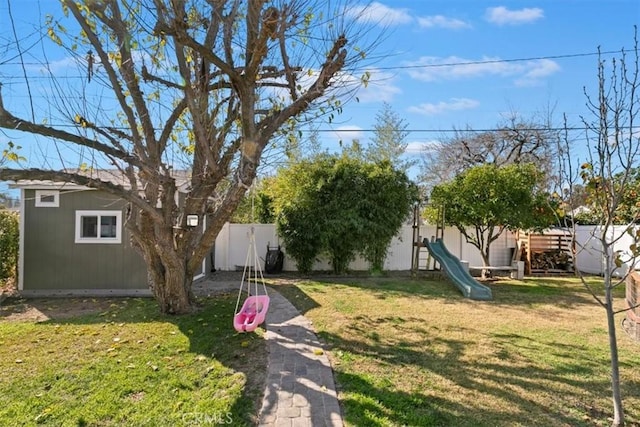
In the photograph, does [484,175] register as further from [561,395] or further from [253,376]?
[253,376]

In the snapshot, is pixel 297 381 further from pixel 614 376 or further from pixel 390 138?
pixel 390 138

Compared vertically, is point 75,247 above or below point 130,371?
above

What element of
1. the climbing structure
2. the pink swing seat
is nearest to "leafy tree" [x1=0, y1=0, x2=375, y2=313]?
the pink swing seat

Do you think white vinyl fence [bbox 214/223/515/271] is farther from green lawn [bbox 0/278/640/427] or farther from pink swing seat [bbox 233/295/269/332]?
pink swing seat [bbox 233/295/269/332]

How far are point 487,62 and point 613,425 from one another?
37.4 ft

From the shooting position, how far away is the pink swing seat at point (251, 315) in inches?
198

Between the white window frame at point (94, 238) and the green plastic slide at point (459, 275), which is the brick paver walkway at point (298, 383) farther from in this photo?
the white window frame at point (94, 238)

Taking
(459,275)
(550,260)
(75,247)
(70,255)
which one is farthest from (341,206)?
(550,260)

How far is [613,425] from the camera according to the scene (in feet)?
9.79

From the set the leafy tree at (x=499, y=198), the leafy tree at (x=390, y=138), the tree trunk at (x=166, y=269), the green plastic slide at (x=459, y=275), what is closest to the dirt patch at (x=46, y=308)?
the tree trunk at (x=166, y=269)

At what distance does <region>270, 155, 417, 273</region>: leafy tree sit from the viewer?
37.4ft

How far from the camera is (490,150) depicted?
72.0 feet

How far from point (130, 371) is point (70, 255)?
623 cm

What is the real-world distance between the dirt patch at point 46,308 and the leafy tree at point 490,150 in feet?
58.9
